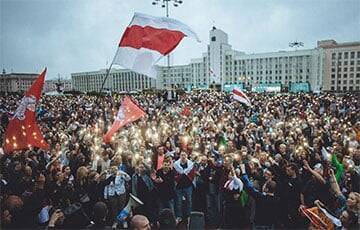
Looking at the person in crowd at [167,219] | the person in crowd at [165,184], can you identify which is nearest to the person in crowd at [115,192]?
the person in crowd at [165,184]

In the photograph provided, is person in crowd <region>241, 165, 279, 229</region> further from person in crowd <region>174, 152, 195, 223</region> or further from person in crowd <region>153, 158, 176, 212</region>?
person in crowd <region>153, 158, 176, 212</region>

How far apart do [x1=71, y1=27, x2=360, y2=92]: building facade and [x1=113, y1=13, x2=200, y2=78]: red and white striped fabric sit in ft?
267

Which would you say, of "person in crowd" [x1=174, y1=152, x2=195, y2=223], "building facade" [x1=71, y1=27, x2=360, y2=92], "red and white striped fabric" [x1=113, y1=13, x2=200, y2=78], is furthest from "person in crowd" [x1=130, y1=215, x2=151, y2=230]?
"building facade" [x1=71, y1=27, x2=360, y2=92]

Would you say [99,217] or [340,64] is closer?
[99,217]

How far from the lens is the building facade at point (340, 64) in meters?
99.4

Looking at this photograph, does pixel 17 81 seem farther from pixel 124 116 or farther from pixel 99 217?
pixel 99 217

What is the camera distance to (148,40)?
8.34 meters

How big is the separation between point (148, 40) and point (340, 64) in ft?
355

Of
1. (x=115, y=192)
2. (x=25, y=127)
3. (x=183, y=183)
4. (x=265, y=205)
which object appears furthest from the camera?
(x=25, y=127)

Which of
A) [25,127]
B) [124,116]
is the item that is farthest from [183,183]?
[25,127]

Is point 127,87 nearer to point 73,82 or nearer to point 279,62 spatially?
point 73,82

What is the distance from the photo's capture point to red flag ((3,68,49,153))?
256 inches

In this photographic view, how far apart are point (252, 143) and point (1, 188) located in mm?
7404

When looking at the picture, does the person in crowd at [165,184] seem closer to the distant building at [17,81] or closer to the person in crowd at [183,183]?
the person in crowd at [183,183]
